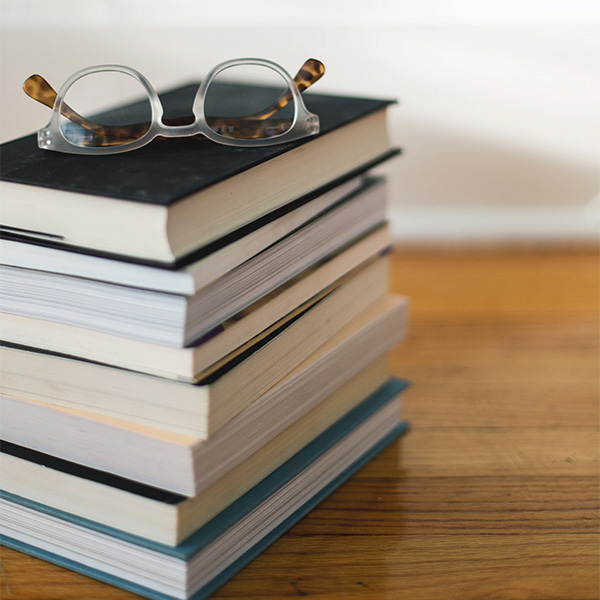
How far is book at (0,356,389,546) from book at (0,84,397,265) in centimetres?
16

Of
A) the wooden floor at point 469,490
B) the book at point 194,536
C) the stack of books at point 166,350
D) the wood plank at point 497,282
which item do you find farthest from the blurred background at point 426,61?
the book at point 194,536

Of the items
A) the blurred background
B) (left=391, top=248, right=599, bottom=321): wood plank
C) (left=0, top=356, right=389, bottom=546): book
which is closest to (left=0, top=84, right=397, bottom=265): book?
(left=0, top=356, right=389, bottom=546): book

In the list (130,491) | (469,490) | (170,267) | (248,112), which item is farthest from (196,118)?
(469,490)

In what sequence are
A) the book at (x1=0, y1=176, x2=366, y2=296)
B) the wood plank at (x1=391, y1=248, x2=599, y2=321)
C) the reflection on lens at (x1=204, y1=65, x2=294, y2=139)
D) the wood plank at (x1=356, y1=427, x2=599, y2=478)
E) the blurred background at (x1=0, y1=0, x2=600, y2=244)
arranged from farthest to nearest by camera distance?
the blurred background at (x1=0, y1=0, x2=600, y2=244)
the wood plank at (x1=391, y1=248, x2=599, y2=321)
the wood plank at (x1=356, y1=427, x2=599, y2=478)
the reflection on lens at (x1=204, y1=65, x2=294, y2=139)
the book at (x1=0, y1=176, x2=366, y2=296)

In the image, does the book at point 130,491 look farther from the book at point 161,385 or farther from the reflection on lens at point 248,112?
the reflection on lens at point 248,112

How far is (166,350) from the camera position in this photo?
506 mm

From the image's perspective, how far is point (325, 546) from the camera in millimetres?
605

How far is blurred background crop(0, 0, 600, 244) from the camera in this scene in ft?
3.80

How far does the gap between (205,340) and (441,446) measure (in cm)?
31

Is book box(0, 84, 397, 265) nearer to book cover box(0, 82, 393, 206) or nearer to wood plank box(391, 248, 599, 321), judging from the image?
book cover box(0, 82, 393, 206)

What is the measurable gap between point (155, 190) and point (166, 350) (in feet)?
0.32

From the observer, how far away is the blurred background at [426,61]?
116 centimetres

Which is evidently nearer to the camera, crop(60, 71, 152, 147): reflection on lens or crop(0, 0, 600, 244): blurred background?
crop(60, 71, 152, 147): reflection on lens

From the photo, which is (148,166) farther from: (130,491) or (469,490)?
(469,490)
